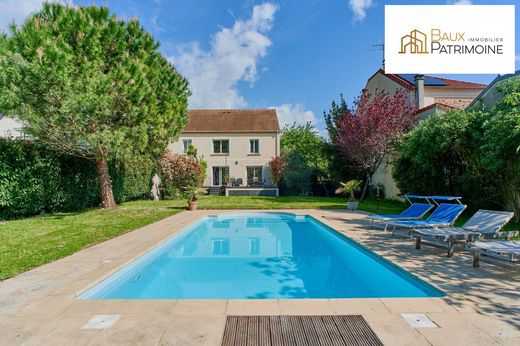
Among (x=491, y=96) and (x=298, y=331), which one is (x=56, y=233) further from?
(x=491, y=96)

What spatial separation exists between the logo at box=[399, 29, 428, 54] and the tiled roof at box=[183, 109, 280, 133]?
17771 mm

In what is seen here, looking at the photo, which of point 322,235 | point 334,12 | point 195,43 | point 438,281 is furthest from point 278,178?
point 438,281

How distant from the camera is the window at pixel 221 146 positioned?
2955 centimetres

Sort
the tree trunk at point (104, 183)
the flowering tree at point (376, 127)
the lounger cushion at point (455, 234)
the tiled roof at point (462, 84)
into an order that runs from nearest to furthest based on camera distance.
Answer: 1. the lounger cushion at point (455, 234)
2. the tree trunk at point (104, 183)
3. the flowering tree at point (376, 127)
4. the tiled roof at point (462, 84)

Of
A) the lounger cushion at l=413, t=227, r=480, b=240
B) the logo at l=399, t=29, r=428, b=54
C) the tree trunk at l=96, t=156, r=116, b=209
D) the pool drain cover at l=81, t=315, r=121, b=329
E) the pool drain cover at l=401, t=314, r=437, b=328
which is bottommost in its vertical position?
the pool drain cover at l=81, t=315, r=121, b=329

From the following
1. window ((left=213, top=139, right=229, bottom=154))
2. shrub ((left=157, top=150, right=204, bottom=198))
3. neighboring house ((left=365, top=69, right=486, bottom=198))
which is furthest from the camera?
window ((left=213, top=139, right=229, bottom=154))

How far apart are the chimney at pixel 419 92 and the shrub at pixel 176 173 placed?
624 inches

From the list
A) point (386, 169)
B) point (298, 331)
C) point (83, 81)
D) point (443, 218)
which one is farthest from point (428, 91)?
point (298, 331)

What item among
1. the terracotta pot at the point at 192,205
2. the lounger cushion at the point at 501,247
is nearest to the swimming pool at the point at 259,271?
the lounger cushion at the point at 501,247

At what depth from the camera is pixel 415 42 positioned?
37.8 ft

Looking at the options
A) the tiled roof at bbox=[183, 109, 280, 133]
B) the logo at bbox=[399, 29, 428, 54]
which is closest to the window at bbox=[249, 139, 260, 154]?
the tiled roof at bbox=[183, 109, 280, 133]

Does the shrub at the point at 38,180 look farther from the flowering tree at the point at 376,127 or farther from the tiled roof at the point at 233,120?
the tiled roof at the point at 233,120

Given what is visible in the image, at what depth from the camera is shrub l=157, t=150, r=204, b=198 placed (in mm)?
23453

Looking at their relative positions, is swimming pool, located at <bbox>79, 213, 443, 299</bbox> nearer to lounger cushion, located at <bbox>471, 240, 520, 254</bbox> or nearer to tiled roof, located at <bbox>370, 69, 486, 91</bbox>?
lounger cushion, located at <bbox>471, 240, 520, 254</bbox>
